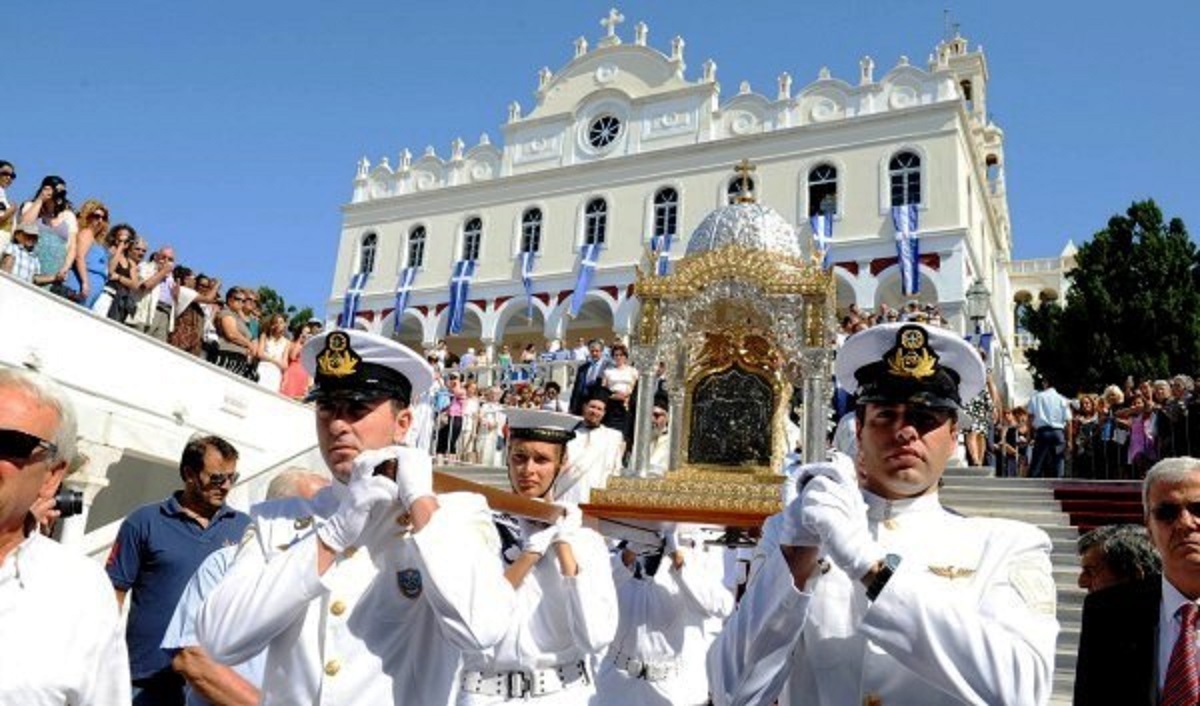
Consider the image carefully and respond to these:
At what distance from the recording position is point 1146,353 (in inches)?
1179

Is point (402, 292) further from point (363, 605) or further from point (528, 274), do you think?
point (363, 605)

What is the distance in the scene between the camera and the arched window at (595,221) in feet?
108

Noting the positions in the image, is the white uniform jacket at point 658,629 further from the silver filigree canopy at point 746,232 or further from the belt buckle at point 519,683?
the silver filigree canopy at point 746,232

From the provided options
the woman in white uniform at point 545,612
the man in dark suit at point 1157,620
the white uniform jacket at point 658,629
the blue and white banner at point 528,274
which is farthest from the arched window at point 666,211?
the man in dark suit at point 1157,620

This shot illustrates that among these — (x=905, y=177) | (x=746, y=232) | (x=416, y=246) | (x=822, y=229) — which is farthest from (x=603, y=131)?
(x=746, y=232)

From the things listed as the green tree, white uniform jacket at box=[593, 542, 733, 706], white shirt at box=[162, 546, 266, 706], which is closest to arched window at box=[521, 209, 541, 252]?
the green tree

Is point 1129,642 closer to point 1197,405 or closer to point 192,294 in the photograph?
point 1197,405

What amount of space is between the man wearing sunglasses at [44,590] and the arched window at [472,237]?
3343cm

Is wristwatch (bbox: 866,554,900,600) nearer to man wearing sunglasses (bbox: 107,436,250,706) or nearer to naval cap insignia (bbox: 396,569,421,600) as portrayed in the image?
naval cap insignia (bbox: 396,569,421,600)

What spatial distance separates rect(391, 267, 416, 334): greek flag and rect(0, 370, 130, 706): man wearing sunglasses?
33.6 meters

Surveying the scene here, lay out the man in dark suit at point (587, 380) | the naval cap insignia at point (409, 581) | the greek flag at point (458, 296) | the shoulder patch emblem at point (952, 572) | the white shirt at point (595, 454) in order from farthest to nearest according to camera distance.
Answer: the greek flag at point (458, 296), the man in dark suit at point (587, 380), the white shirt at point (595, 454), the naval cap insignia at point (409, 581), the shoulder patch emblem at point (952, 572)

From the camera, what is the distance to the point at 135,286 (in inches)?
453

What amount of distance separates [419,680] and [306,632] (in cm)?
41

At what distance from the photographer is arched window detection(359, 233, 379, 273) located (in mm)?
37312
